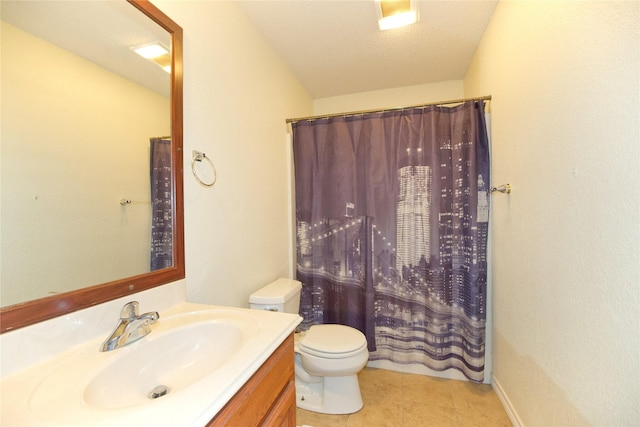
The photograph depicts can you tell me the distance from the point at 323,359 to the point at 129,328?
3.44 ft

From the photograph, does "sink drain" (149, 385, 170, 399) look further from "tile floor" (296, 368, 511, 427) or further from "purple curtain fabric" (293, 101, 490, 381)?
"purple curtain fabric" (293, 101, 490, 381)

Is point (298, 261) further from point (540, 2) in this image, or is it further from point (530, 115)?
point (540, 2)

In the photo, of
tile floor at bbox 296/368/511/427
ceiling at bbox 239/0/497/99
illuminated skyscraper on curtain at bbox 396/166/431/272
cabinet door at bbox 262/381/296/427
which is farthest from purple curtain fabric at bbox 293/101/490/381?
cabinet door at bbox 262/381/296/427

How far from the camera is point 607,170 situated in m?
0.75

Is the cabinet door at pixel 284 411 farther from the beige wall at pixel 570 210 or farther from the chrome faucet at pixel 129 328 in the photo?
the beige wall at pixel 570 210

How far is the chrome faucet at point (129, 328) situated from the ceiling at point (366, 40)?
170 cm

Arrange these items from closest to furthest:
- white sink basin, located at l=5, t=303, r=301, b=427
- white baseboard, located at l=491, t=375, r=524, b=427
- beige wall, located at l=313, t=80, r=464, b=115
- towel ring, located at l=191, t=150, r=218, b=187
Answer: white sink basin, located at l=5, t=303, r=301, b=427 < towel ring, located at l=191, t=150, r=218, b=187 < white baseboard, located at l=491, t=375, r=524, b=427 < beige wall, located at l=313, t=80, r=464, b=115

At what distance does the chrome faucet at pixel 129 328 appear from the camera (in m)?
0.71

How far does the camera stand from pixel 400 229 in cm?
185

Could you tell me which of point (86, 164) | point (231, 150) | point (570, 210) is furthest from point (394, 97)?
point (86, 164)

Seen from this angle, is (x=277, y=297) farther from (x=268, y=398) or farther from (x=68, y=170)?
(x=68, y=170)

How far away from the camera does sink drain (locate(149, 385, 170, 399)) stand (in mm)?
708

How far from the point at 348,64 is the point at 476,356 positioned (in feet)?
7.73

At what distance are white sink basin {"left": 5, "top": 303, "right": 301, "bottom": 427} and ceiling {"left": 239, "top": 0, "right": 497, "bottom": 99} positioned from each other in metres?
1.73
